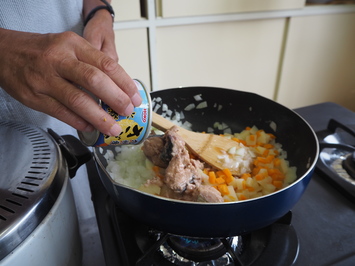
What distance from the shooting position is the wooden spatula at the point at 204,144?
2.56 ft

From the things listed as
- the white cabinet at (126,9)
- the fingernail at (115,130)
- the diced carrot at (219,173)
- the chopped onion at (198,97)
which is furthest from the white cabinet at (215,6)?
the fingernail at (115,130)

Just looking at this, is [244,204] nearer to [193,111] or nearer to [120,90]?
[120,90]

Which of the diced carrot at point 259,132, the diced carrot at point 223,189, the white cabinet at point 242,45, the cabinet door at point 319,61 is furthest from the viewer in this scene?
the cabinet door at point 319,61

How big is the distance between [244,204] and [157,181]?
0.86 feet

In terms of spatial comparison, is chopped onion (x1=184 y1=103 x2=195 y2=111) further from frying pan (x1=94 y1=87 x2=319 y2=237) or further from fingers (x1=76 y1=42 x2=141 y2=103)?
fingers (x1=76 y1=42 x2=141 y2=103)

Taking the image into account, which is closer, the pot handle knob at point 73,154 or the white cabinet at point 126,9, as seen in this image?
the pot handle knob at point 73,154

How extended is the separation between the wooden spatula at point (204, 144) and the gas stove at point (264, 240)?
199mm

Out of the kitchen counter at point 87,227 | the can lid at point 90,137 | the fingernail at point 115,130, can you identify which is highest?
the fingernail at point 115,130

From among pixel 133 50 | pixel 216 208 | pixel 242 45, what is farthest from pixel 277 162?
pixel 242 45

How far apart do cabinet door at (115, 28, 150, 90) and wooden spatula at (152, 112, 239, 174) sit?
714 mm

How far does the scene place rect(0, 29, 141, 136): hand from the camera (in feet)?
1.56

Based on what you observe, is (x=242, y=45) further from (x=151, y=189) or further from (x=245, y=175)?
(x=151, y=189)

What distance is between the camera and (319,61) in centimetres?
191

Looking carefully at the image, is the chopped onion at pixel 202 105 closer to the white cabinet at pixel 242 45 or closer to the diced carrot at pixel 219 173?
the diced carrot at pixel 219 173
